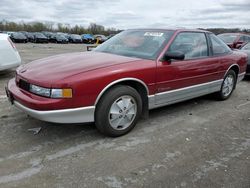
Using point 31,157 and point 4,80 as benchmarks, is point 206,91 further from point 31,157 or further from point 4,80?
point 4,80

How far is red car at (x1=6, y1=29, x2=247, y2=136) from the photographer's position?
323 cm

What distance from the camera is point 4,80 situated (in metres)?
7.00

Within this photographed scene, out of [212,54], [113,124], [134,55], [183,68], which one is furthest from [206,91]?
[113,124]

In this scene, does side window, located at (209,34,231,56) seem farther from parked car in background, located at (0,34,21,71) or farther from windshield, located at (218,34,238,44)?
windshield, located at (218,34,238,44)

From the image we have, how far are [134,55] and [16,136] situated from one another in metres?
2.05

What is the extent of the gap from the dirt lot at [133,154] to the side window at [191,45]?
1.11 metres

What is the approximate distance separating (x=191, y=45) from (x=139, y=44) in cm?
99

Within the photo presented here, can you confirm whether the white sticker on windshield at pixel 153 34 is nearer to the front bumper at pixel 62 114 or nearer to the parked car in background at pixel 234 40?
the front bumper at pixel 62 114

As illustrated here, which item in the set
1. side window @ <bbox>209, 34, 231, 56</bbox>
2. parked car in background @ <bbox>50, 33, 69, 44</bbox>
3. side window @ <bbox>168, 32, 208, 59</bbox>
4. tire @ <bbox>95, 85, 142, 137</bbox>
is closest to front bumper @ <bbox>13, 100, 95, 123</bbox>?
tire @ <bbox>95, 85, 142, 137</bbox>

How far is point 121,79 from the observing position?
358 centimetres

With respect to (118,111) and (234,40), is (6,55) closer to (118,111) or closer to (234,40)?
(118,111)

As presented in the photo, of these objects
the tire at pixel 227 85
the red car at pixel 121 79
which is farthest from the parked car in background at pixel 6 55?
the tire at pixel 227 85

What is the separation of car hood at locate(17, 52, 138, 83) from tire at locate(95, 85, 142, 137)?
0.41 metres

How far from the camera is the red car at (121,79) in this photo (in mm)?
3227
